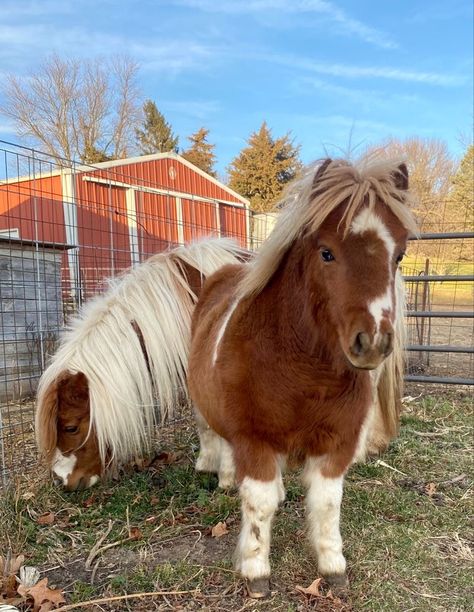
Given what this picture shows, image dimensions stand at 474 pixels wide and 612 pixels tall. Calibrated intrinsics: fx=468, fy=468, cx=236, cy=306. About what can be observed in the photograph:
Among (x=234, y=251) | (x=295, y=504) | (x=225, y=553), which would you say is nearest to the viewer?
(x=225, y=553)

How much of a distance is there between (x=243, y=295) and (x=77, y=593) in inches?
60.2

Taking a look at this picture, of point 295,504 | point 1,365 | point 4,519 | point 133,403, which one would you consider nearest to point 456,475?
point 295,504

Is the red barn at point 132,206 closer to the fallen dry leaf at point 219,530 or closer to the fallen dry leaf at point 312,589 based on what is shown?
the fallen dry leaf at point 219,530

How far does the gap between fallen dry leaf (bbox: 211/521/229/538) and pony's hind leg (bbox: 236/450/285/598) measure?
18.2 inches

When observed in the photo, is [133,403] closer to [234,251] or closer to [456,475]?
[234,251]

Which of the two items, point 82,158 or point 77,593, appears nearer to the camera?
point 77,593

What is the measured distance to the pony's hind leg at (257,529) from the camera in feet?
6.57

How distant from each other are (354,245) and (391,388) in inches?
66.4

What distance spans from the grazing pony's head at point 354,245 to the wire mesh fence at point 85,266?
0.47 m

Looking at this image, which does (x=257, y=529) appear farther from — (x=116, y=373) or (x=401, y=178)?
(x=401, y=178)

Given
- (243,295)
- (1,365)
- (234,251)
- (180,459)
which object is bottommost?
(180,459)

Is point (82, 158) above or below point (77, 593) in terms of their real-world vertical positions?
above

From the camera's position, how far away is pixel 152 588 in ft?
6.99

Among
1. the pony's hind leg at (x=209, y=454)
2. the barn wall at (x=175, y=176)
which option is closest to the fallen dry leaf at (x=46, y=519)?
the pony's hind leg at (x=209, y=454)
